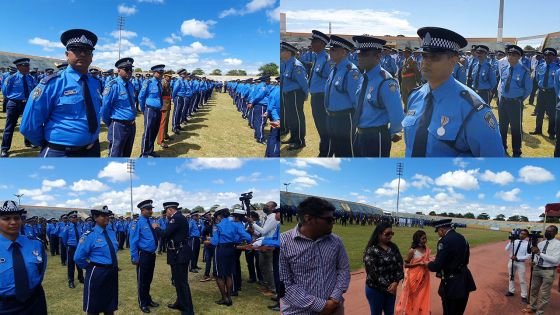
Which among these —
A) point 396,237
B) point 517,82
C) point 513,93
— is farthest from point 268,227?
point 517,82

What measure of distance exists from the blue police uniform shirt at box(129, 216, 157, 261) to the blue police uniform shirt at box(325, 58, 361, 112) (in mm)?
2284

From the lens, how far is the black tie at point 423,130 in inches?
118

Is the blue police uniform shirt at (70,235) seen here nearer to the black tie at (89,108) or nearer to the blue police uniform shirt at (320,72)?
the black tie at (89,108)

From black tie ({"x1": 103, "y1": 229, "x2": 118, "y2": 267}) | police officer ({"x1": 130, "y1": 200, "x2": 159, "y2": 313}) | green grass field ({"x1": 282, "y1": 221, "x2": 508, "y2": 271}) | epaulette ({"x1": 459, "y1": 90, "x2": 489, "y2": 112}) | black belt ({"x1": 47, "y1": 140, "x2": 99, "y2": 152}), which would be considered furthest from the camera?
police officer ({"x1": 130, "y1": 200, "x2": 159, "y2": 313})

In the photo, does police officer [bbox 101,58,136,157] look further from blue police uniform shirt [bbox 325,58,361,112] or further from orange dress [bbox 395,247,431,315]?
orange dress [bbox 395,247,431,315]

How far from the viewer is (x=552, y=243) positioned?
13.9 feet

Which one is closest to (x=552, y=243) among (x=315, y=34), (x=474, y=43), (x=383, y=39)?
(x=474, y=43)

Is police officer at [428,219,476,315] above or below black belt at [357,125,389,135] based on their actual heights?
below

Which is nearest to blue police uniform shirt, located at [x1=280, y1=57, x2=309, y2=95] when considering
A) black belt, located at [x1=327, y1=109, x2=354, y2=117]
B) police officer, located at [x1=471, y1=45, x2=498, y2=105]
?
black belt, located at [x1=327, y1=109, x2=354, y2=117]

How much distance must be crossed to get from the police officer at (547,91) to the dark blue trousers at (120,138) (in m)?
3.46

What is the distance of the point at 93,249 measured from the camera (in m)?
3.69

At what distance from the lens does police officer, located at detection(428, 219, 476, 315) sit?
3719 millimetres

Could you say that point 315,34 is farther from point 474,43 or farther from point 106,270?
point 106,270

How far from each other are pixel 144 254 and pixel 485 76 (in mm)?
3600
